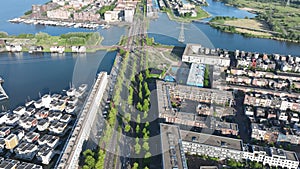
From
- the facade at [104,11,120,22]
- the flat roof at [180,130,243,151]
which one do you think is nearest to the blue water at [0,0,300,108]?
the facade at [104,11,120,22]

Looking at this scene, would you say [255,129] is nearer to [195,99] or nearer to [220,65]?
[195,99]

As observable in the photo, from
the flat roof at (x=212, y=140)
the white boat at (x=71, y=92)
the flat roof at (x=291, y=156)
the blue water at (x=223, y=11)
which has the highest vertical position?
the blue water at (x=223, y=11)

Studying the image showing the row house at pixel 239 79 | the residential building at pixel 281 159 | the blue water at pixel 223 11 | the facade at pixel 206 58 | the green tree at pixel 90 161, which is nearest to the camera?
the green tree at pixel 90 161

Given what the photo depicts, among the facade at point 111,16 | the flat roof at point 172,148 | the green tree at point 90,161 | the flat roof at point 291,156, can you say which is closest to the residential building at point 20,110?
the green tree at point 90,161

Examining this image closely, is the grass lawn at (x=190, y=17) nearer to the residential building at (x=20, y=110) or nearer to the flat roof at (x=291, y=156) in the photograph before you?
the residential building at (x=20, y=110)

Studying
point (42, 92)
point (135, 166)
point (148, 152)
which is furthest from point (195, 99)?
point (42, 92)

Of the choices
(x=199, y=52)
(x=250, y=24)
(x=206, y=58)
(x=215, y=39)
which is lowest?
(x=206, y=58)

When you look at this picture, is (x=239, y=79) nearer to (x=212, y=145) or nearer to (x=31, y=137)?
(x=212, y=145)

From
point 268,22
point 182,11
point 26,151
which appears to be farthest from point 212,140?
point 182,11
